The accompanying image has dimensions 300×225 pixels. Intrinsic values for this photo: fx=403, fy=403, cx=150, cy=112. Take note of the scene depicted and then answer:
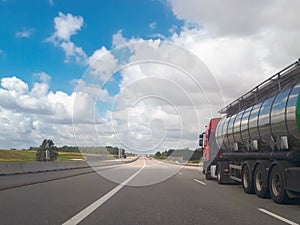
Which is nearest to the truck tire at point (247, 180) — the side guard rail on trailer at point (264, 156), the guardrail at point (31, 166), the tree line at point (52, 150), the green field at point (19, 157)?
the side guard rail on trailer at point (264, 156)

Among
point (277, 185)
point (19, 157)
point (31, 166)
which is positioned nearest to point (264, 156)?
point (277, 185)

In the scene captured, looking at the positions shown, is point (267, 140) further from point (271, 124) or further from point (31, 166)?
point (31, 166)

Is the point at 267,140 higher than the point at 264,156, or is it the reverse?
the point at 267,140

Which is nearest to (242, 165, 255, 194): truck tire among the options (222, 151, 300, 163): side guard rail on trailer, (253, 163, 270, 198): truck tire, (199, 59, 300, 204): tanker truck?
(199, 59, 300, 204): tanker truck

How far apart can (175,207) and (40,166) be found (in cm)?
2383

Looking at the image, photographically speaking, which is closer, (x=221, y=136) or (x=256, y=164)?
(x=256, y=164)

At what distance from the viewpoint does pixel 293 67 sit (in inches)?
452

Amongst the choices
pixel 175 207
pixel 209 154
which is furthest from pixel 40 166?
pixel 175 207

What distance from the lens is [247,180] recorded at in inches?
577

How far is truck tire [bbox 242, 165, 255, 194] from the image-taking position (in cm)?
1408

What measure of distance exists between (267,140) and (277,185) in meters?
1.76

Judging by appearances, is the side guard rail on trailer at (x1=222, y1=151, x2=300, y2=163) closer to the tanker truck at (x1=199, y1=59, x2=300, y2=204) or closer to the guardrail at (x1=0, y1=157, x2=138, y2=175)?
the tanker truck at (x1=199, y1=59, x2=300, y2=204)

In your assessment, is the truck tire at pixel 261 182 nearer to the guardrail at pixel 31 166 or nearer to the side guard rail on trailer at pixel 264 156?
the side guard rail on trailer at pixel 264 156

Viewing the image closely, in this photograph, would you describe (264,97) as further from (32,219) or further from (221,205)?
(32,219)
